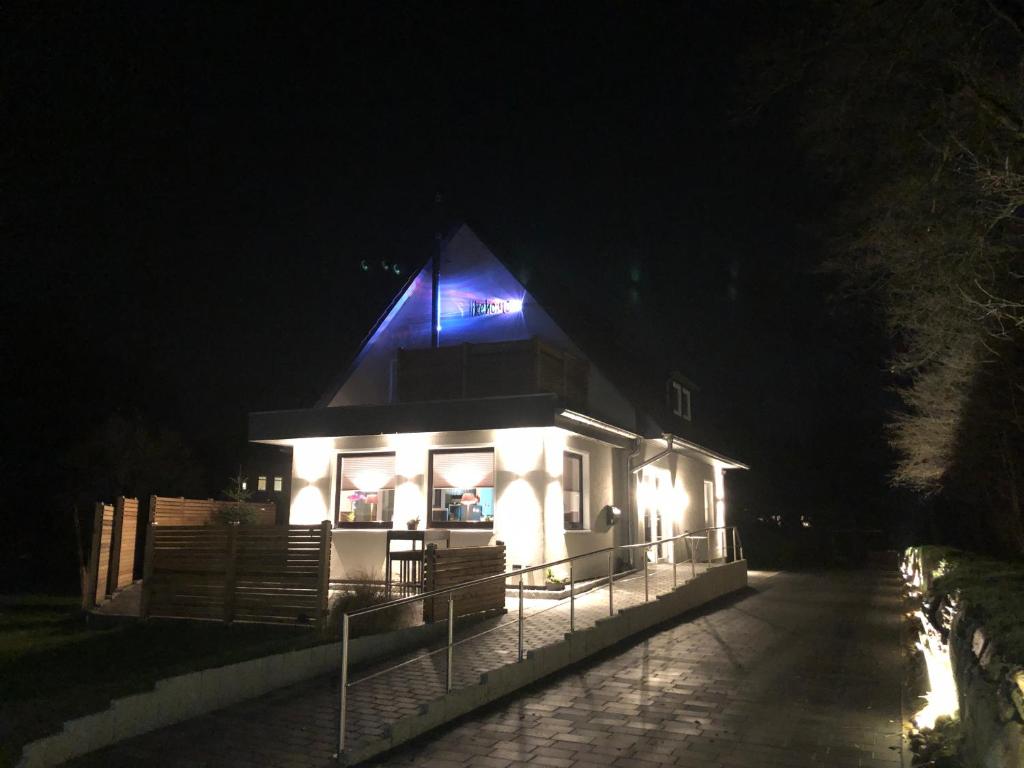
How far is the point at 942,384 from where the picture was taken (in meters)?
13.2

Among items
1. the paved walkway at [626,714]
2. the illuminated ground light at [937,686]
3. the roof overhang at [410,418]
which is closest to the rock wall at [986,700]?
the illuminated ground light at [937,686]

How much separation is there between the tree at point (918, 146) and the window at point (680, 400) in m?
9.61

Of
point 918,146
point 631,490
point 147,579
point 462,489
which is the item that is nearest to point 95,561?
point 147,579

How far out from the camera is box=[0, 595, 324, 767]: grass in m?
5.64

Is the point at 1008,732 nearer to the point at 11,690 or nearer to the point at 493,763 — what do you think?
the point at 493,763

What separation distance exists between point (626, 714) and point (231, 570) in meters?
6.10

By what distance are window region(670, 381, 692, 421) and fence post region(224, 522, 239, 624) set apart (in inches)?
472

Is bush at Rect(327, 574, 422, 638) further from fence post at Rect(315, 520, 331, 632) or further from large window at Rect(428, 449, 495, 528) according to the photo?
large window at Rect(428, 449, 495, 528)

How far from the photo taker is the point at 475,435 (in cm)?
1384

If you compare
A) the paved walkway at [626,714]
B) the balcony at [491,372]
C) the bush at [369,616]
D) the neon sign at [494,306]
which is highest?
the neon sign at [494,306]

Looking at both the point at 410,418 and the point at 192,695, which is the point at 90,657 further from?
the point at 410,418

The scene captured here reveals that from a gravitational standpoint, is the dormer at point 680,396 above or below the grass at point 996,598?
above

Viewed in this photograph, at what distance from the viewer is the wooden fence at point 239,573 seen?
974cm

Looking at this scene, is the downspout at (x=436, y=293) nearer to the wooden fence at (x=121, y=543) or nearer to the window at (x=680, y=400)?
the window at (x=680, y=400)
